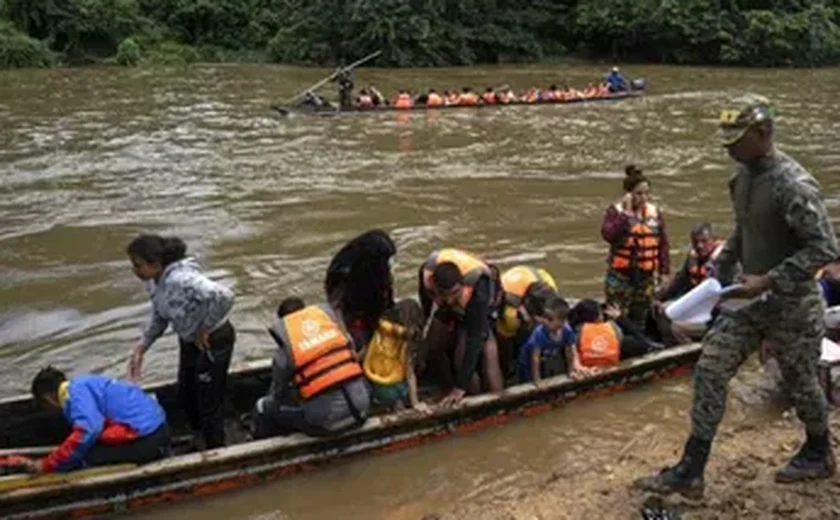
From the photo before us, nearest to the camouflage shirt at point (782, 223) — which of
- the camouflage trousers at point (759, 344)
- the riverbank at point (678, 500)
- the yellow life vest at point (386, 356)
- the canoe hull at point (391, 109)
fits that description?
the camouflage trousers at point (759, 344)

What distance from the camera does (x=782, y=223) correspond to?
13.8 feet

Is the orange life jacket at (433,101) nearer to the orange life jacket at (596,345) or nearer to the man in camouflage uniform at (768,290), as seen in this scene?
the orange life jacket at (596,345)

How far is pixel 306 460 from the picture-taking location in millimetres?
5391

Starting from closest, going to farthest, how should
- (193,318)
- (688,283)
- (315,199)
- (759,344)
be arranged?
1. (759,344)
2. (193,318)
3. (688,283)
4. (315,199)

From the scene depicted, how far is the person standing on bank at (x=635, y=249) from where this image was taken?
7.06m

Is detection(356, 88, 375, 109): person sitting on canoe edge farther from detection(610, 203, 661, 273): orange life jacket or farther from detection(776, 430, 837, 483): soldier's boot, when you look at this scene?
detection(776, 430, 837, 483): soldier's boot

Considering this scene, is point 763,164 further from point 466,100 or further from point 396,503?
point 466,100

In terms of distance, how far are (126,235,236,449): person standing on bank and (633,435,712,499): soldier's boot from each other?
258cm

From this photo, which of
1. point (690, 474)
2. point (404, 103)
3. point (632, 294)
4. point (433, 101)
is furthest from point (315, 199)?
point (690, 474)

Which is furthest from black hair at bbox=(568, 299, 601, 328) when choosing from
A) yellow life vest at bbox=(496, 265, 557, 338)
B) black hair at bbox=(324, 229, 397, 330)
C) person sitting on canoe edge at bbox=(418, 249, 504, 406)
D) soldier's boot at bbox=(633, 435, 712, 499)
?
soldier's boot at bbox=(633, 435, 712, 499)

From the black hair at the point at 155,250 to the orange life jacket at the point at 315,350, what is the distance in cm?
73

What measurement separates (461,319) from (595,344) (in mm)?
1224

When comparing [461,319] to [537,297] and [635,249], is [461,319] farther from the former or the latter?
[635,249]

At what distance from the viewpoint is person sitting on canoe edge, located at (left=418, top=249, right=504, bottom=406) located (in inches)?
218
